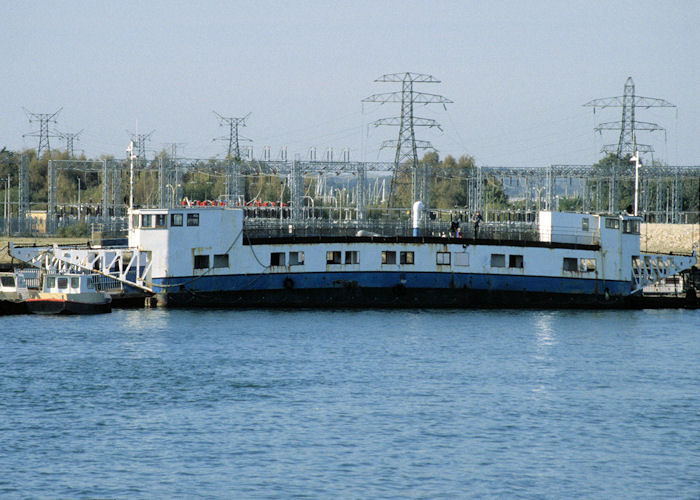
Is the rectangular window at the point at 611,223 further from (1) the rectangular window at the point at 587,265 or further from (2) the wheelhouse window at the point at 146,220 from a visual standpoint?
(2) the wheelhouse window at the point at 146,220

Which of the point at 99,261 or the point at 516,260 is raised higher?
the point at 516,260

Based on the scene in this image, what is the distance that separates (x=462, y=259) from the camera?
63.3 m

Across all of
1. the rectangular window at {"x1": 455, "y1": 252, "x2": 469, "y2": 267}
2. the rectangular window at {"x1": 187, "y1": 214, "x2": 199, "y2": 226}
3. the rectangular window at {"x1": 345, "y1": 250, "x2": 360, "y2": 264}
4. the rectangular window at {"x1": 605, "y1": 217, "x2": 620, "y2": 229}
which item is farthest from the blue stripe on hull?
the rectangular window at {"x1": 605, "y1": 217, "x2": 620, "y2": 229}

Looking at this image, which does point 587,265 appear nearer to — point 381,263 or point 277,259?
point 381,263

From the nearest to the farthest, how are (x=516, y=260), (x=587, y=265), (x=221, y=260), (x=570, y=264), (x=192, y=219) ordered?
(x=192, y=219) < (x=221, y=260) < (x=516, y=260) < (x=570, y=264) < (x=587, y=265)

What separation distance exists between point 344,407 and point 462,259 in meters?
27.2

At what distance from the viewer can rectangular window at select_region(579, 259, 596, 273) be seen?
64250 millimetres

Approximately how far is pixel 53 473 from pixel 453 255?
38133mm

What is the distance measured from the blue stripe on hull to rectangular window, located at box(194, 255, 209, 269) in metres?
0.79

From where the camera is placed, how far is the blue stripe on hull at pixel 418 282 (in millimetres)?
61094

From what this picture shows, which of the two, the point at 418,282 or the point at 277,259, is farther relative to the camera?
the point at 418,282

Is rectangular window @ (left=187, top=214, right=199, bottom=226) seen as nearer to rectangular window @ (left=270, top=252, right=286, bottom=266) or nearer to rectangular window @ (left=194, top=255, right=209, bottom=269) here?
rectangular window @ (left=194, top=255, right=209, bottom=269)

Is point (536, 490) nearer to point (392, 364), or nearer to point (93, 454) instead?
point (93, 454)

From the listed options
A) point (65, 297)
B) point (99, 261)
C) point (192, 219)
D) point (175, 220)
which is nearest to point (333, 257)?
point (192, 219)
